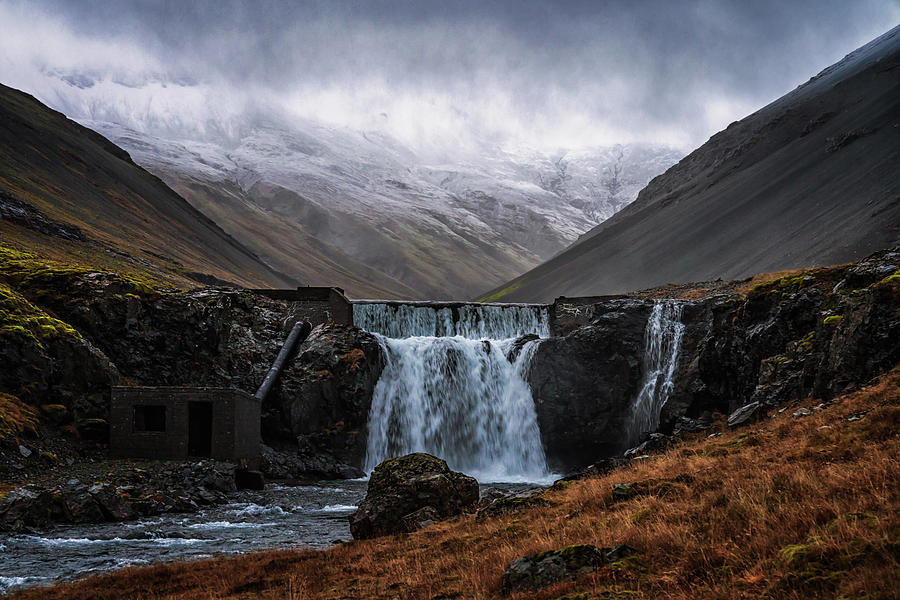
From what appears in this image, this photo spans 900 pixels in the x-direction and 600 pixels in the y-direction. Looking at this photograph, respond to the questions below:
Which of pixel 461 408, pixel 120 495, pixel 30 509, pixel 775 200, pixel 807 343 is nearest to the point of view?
pixel 30 509

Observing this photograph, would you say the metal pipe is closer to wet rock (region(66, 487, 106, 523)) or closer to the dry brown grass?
wet rock (region(66, 487, 106, 523))

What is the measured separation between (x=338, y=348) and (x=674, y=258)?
3286 inches

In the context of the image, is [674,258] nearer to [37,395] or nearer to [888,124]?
[888,124]

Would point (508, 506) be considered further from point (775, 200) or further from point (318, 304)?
point (775, 200)

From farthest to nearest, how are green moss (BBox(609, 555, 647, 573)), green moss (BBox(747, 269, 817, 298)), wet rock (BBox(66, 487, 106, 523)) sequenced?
green moss (BBox(747, 269, 817, 298)) → wet rock (BBox(66, 487, 106, 523)) → green moss (BBox(609, 555, 647, 573))

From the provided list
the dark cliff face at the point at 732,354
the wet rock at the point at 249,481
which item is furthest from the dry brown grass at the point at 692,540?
the wet rock at the point at 249,481

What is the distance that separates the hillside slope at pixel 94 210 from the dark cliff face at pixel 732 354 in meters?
59.2

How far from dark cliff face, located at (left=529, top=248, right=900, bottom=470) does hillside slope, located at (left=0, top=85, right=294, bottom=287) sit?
59.2m

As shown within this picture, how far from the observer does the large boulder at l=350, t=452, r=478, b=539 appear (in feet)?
58.8

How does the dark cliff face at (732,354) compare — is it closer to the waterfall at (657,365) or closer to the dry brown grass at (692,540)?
the waterfall at (657,365)

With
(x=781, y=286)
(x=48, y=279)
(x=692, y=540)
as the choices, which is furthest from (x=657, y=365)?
(x=48, y=279)

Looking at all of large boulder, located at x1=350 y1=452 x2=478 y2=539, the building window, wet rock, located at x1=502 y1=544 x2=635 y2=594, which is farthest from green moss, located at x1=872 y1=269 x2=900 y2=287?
the building window

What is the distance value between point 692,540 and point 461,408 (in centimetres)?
4389

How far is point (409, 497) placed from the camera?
18.5 meters
